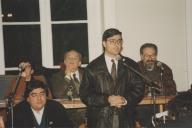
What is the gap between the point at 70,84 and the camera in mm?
6570

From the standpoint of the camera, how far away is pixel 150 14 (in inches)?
311

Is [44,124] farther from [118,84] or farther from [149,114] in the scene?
[149,114]

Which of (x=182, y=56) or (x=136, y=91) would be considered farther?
(x=182, y=56)

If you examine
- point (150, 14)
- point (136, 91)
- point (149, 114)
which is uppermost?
point (150, 14)

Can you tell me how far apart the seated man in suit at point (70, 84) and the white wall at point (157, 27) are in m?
1.28

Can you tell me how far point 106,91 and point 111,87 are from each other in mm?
72

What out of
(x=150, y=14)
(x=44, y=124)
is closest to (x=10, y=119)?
(x=44, y=124)

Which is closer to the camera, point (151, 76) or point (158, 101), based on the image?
point (158, 101)

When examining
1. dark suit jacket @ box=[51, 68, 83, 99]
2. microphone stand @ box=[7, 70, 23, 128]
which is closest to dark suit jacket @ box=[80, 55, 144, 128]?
microphone stand @ box=[7, 70, 23, 128]

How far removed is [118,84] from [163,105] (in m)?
1.42

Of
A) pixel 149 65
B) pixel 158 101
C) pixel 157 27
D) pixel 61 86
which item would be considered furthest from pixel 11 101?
pixel 157 27

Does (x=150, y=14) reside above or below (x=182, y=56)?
above

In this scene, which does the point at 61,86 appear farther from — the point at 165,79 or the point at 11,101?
the point at 11,101

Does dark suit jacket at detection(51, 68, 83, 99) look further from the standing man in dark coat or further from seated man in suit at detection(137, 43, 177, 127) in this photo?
the standing man in dark coat
